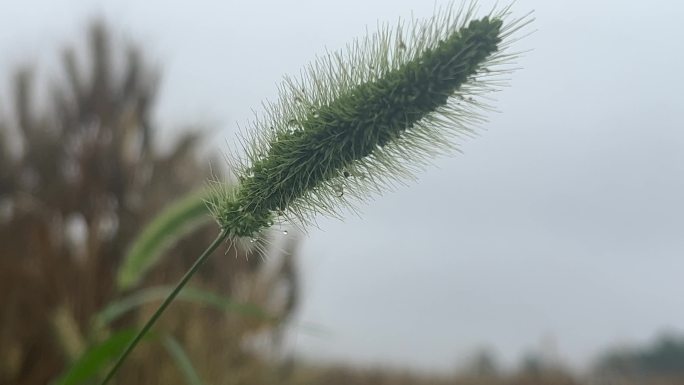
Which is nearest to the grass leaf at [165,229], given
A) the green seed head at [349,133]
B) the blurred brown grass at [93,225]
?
the blurred brown grass at [93,225]

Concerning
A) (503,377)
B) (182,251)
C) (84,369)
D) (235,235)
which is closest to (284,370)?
(182,251)

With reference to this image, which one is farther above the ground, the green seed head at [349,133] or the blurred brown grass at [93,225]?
the blurred brown grass at [93,225]

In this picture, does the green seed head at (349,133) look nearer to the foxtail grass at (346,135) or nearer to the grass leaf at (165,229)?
the foxtail grass at (346,135)

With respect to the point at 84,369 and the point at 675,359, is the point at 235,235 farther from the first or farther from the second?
the point at 675,359

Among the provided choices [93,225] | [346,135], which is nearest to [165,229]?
[346,135]

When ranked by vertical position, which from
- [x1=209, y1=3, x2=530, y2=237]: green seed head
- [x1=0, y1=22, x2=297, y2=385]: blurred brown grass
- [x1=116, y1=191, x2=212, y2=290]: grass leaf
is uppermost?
[x1=0, y1=22, x2=297, y2=385]: blurred brown grass

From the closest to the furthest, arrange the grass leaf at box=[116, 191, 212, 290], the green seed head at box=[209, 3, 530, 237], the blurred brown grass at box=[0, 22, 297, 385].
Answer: the green seed head at box=[209, 3, 530, 237], the grass leaf at box=[116, 191, 212, 290], the blurred brown grass at box=[0, 22, 297, 385]

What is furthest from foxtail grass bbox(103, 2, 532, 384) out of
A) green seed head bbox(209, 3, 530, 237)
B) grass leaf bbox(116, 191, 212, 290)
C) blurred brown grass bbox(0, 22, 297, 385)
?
blurred brown grass bbox(0, 22, 297, 385)

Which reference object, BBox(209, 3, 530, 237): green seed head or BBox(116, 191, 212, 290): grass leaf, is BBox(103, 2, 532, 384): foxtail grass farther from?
BBox(116, 191, 212, 290): grass leaf

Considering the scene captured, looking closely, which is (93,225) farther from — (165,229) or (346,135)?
(346,135)

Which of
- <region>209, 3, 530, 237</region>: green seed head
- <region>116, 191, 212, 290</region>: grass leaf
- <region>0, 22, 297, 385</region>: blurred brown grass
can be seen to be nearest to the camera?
<region>209, 3, 530, 237</region>: green seed head

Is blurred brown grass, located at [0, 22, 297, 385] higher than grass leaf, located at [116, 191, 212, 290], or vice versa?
blurred brown grass, located at [0, 22, 297, 385]
